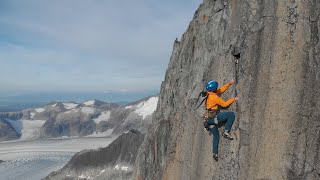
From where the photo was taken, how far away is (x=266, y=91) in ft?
49.5

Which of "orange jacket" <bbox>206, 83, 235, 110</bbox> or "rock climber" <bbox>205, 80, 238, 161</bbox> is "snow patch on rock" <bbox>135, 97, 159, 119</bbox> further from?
"orange jacket" <bbox>206, 83, 235, 110</bbox>

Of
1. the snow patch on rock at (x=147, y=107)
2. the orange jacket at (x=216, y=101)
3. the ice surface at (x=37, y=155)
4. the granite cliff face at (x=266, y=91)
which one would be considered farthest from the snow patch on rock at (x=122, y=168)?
the snow patch on rock at (x=147, y=107)

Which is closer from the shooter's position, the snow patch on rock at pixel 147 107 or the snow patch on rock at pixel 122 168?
the snow patch on rock at pixel 122 168

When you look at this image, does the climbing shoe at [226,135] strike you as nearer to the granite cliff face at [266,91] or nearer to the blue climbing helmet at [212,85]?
the granite cliff face at [266,91]

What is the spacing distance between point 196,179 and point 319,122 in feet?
17.5

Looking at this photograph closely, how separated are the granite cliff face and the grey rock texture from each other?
56560 millimetres

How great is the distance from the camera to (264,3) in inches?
625

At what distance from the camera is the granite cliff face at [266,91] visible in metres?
14.4

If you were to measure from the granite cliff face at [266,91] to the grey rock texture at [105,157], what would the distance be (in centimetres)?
5656

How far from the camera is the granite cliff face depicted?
1445 cm

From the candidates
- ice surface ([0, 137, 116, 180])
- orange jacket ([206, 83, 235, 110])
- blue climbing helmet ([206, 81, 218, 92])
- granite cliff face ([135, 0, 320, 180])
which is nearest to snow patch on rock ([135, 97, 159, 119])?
ice surface ([0, 137, 116, 180])

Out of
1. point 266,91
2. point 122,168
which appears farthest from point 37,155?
point 266,91

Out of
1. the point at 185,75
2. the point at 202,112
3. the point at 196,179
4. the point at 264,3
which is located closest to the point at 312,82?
the point at 264,3

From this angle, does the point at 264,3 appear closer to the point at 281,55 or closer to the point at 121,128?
the point at 281,55
